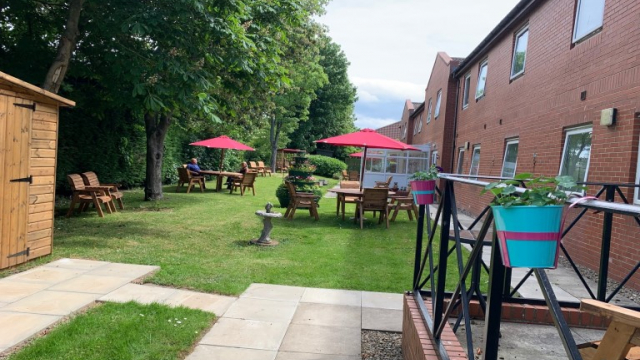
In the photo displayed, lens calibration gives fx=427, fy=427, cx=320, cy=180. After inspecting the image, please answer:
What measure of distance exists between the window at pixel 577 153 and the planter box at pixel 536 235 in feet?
19.8

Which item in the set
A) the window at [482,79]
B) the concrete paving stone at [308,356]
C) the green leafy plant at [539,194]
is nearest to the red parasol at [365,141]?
the window at [482,79]

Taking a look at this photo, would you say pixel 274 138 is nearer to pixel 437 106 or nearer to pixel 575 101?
pixel 437 106

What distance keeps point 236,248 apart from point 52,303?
10.6 ft

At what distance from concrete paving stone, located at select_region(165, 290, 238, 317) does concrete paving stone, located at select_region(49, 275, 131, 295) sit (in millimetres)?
745

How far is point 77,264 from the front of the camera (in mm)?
5680

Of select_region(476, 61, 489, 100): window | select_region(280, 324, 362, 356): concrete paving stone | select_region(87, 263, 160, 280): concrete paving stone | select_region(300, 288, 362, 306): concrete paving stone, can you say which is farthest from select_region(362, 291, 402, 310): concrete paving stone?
select_region(476, 61, 489, 100): window

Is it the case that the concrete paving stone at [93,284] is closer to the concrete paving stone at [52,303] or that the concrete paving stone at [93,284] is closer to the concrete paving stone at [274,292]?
the concrete paving stone at [52,303]

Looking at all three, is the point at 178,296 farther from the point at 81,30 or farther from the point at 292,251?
the point at 81,30

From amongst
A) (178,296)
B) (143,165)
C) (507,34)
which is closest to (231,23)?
(178,296)

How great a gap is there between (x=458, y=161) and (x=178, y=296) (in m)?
12.9

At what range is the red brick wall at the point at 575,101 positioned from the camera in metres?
5.45

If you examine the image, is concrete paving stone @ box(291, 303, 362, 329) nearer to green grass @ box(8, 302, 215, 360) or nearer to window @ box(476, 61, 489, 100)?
green grass @ box(8, 302, 215, 360)

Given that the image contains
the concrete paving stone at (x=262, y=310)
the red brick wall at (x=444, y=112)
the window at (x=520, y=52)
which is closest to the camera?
the concrete paving stone at (x=262, y=310)

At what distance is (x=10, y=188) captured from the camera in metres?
5.23
